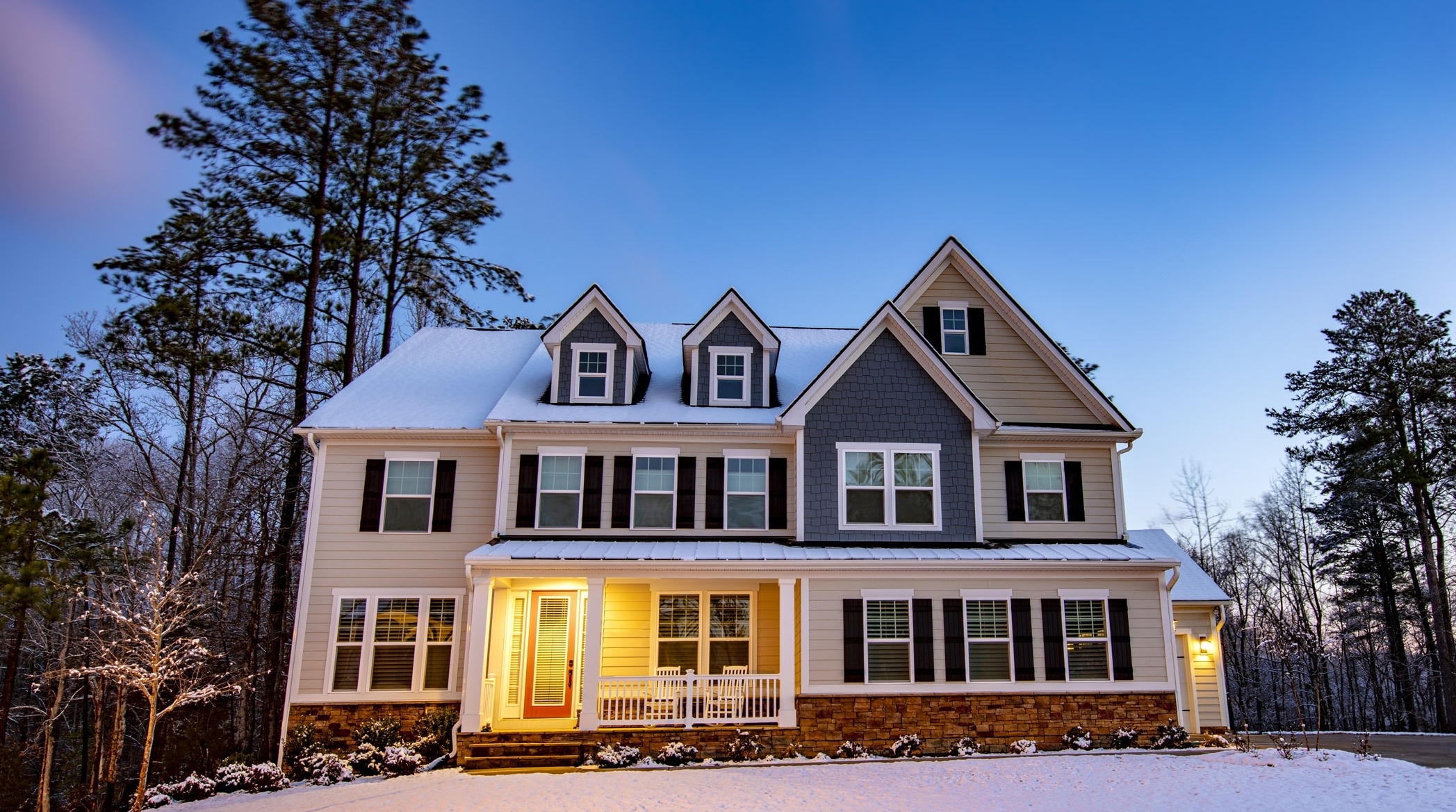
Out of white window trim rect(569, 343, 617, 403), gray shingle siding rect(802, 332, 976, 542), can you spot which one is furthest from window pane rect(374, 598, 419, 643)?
gray shingle siding rect(802, 332, 976, 542)

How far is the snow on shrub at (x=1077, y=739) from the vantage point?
1488 cm

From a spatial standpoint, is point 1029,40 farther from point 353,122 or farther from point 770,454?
point 353,122

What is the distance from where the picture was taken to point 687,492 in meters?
17.4

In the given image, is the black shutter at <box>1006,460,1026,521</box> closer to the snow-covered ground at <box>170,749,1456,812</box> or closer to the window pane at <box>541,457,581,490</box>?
the snow-covered ground at <box>170,749,1456,812</box>

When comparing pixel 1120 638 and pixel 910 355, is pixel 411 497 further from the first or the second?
pixel 1120 638

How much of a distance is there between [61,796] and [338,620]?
10870 millimetres

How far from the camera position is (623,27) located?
24.0m

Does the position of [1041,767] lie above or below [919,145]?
below

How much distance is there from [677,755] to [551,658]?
13.1 feet

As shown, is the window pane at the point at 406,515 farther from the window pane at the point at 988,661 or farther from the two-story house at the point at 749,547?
the window pane at the point at 988,661

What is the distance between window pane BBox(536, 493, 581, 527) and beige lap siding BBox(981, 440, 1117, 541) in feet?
27.2

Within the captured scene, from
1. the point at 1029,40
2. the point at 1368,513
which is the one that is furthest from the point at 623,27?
the point at 1368,513

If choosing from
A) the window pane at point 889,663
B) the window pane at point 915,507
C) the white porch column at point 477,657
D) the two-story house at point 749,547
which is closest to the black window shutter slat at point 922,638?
the two-story house at point 749,547

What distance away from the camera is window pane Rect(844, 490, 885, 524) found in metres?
17.0
